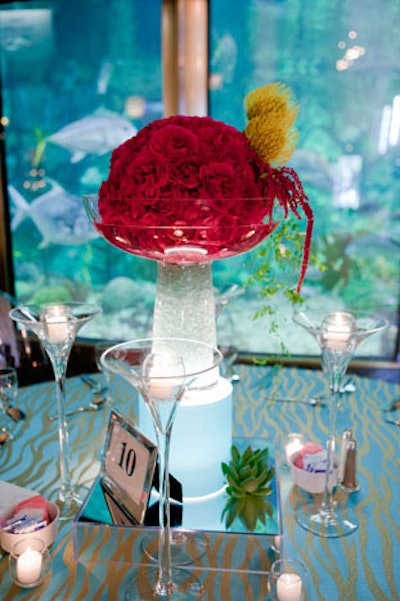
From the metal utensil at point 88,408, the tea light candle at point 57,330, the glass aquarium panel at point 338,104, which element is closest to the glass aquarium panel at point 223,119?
the glass aquarium panel at point 338,104

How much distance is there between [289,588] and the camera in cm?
83

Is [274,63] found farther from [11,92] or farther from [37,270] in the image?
[37,270]

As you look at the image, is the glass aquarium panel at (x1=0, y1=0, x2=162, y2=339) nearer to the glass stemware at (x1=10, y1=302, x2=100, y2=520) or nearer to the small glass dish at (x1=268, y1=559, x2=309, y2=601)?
the glass stemware at (x1=10, y1=302, x2=100, y2=520)

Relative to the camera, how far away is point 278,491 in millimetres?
1103

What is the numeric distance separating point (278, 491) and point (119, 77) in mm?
2182

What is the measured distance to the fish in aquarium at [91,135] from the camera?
104 inches

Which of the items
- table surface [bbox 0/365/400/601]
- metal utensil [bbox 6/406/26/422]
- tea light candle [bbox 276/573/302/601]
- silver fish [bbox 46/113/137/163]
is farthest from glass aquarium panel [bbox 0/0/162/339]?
tea light candle [bbox 276/573/302/601]

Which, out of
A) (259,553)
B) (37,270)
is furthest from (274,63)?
(259,553)

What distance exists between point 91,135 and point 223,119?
2.23 feet

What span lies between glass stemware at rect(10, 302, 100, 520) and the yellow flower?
0.49m

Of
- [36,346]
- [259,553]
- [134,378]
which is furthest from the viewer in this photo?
[36,346]

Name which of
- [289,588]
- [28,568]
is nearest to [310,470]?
[289,588]

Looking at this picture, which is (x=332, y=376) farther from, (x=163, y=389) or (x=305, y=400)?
(x=305, y=400)

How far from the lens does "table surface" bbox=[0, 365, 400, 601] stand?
0.89 meters
